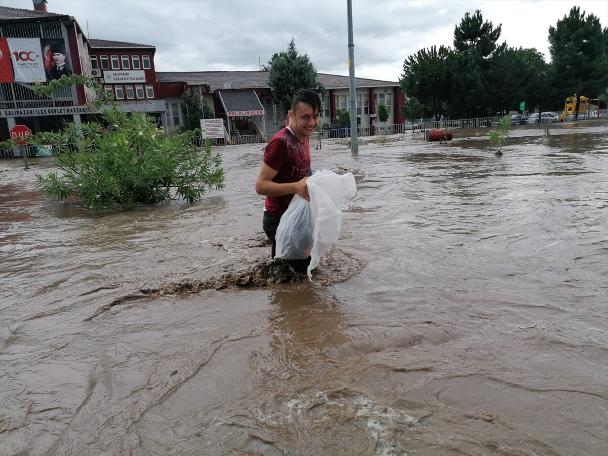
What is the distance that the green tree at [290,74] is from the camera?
132 feet

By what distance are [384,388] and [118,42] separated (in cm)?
4740

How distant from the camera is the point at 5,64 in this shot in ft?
97.1

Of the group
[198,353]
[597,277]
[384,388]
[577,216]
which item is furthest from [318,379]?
[577,216]

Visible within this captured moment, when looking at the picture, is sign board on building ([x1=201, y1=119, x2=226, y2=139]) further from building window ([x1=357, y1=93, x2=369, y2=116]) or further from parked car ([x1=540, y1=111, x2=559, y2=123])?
parked car ([x1=540, y1=111, x2=559, y2=123])

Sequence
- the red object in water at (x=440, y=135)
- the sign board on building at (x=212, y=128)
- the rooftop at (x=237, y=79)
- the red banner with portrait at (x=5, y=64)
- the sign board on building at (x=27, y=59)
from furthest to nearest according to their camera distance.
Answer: the rooftop at (x=237, y=79), the sign board on building at (x=212, y=128), the sign board on building at (x=27, y=59), the red banner with portrait at (x=5, y=64), the red object in water at (x=440, y=135)

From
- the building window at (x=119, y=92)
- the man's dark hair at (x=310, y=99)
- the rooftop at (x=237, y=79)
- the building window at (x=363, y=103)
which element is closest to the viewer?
the man's dark hair at (x=310, y=99)

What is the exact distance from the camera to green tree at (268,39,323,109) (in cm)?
4031

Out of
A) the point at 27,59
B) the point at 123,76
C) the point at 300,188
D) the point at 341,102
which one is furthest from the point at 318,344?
the point at 341,102

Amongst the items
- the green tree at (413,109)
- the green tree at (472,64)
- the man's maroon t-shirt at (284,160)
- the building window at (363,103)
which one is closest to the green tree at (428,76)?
the green tree at (472,64)

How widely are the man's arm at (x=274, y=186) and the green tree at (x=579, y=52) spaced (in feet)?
156

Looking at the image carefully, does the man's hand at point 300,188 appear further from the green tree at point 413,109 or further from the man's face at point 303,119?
the green tree at point 413,109

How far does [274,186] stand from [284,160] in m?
0.22

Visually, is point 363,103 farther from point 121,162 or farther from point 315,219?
point 315,219

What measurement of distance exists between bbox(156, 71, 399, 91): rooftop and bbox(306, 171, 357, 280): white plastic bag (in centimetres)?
4126
